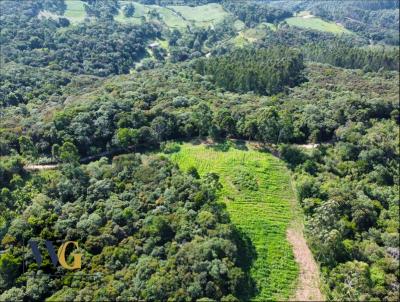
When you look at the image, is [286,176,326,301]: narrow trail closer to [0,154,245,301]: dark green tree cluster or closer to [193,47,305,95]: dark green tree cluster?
[0,154,245,301]: dark green tree cluster

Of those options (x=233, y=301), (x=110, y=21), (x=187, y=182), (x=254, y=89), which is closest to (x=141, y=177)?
(x=187, y=182)

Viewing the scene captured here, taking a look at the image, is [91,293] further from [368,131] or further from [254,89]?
[254,89]

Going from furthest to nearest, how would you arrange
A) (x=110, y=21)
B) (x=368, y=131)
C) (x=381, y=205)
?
(x=110, y=21)
(x=368, y=131)
(x=381, y=205)

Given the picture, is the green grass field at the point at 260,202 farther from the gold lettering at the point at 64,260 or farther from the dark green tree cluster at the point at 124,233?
Result: the gold lettering at the point at 64,260

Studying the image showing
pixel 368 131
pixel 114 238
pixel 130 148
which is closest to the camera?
pixel 114 238

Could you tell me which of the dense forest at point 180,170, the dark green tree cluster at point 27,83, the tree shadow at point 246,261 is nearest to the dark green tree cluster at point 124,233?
the dense forest at point 180,170

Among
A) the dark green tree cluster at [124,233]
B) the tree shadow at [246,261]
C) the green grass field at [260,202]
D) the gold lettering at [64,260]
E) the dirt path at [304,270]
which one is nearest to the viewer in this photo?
the dark green tree cluster at [124,233]
